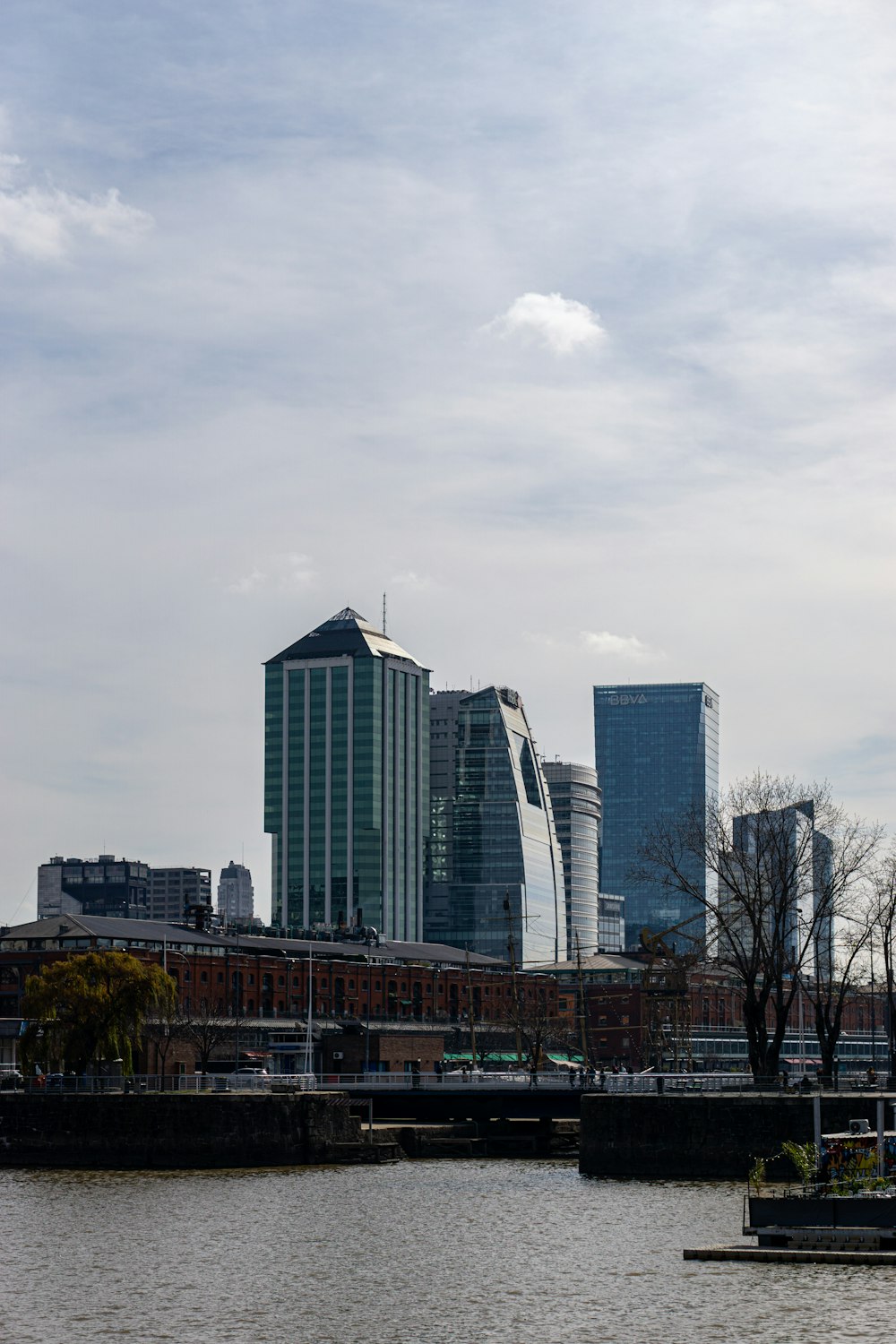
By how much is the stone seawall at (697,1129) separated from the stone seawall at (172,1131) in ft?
47.3

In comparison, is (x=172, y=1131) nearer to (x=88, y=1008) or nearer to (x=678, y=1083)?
(x=88, y=1008)

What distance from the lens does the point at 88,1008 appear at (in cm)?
10631

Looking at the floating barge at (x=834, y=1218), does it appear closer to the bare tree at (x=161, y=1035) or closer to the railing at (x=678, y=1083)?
the railing at (x=678, y=1083)

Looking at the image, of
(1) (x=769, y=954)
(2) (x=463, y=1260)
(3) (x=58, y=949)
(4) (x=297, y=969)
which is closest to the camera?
(2) (x=463, y=1260)

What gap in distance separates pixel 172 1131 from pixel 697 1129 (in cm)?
2625

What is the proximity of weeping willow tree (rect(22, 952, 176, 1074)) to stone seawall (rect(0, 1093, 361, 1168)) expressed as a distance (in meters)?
8.67

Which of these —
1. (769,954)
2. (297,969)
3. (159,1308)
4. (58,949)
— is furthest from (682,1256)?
(297,969)

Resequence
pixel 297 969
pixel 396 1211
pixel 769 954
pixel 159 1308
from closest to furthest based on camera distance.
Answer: pixel 159 1308, pixel 396 1211, pixel 769 954, pixel 297 969

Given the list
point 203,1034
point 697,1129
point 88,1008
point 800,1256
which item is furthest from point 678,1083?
point 203,1034

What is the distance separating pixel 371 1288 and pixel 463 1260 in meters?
6.06

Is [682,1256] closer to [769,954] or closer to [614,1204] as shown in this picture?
[614,1204]

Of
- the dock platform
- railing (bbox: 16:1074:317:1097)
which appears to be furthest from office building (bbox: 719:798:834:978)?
the dock platform

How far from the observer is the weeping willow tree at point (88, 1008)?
349 feet

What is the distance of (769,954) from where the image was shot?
10369 centimetres
